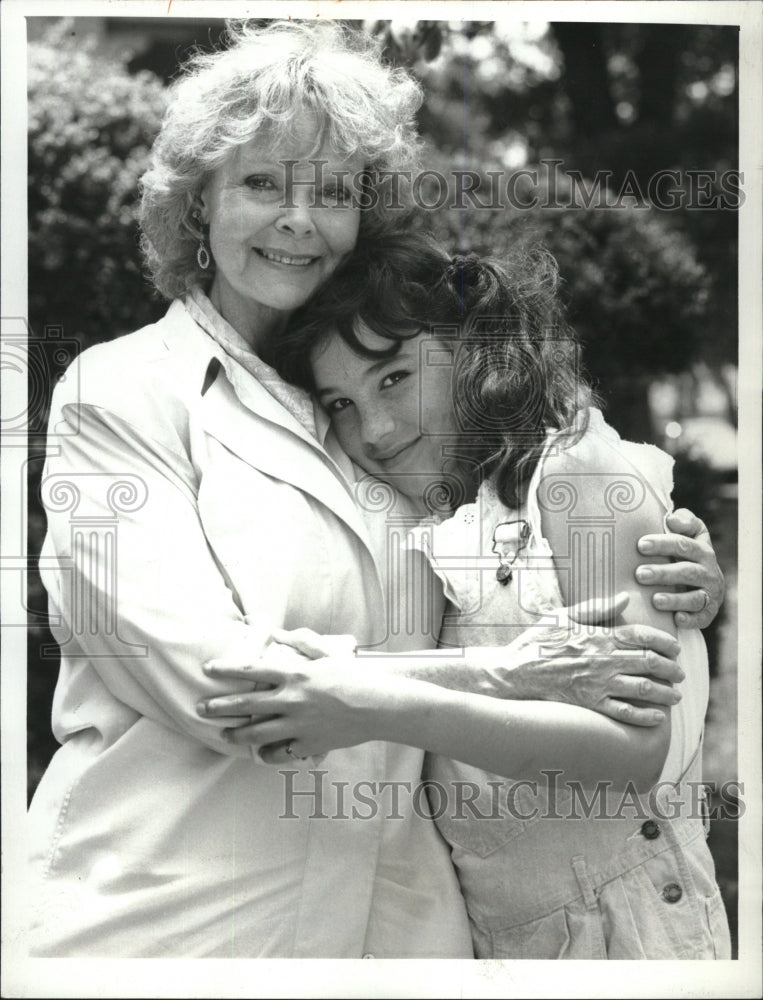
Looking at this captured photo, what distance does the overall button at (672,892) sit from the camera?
379 centimetres

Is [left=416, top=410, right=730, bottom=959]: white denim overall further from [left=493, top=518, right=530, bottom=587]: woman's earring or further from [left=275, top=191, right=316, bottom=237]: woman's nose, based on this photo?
[left=275, top=191, right=316, bottom=237]: woman's nose

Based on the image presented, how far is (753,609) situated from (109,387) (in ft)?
6.64

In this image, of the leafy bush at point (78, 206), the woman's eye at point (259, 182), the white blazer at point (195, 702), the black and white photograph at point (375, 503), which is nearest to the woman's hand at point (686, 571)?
the black and white photograph at point (375, 503)

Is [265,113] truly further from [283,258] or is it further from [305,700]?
[305,700]

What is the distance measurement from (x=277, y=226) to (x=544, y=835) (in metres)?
1.89

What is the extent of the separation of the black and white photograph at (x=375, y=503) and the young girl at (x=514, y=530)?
0.01 m

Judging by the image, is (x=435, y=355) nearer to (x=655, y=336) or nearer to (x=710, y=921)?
(x=655, y=336)

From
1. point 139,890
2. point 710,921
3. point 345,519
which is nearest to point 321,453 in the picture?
point 345,519

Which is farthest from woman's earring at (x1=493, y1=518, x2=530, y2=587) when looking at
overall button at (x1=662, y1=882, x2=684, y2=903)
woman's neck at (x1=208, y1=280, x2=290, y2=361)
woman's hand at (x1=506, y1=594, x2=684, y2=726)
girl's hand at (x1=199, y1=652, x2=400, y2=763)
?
overall button at (x1=662, y1=882, x2=684, y2=903)

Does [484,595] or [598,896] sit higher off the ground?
[484,595]

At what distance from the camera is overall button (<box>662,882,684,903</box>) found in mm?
3795

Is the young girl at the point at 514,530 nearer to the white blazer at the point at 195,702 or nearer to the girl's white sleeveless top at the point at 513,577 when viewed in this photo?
the girl's white sleeveless top at the point at 513,577

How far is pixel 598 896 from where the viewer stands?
3.77 m

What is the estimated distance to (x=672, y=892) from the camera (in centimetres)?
380
